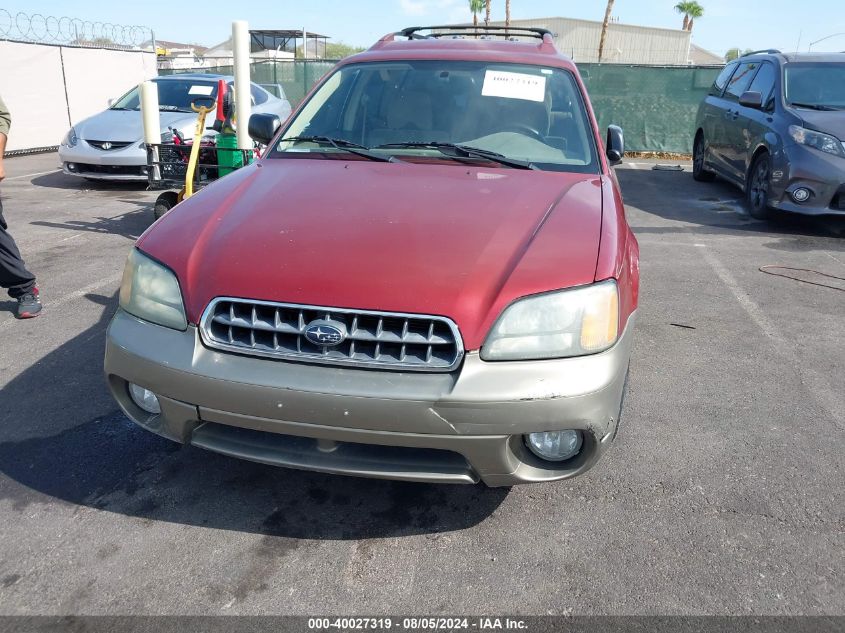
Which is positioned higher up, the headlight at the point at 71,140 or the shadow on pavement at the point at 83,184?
the headlight at the point at 71,140

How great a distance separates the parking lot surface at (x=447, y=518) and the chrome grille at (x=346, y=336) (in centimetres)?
75

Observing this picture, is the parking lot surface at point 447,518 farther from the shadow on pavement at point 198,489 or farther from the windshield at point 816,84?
the windshield at point 816,84

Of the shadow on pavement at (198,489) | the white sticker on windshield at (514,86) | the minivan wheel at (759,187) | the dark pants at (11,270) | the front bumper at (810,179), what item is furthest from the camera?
the minivan wheel at (759,187)

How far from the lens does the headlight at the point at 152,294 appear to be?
242cm

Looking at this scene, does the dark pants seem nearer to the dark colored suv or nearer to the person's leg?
the person's leg

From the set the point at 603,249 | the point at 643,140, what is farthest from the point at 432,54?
the point at 643,140

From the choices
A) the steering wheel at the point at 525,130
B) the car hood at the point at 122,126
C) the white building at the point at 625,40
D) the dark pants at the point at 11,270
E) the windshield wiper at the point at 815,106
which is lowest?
the dark pants at the point at 11,270

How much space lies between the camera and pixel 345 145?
138 inches

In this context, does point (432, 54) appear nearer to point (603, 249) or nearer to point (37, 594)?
point (603, 249)

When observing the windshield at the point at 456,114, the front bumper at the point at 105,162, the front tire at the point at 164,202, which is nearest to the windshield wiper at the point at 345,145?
the windshield at the point at 456,114

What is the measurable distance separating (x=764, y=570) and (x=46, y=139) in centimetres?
1489

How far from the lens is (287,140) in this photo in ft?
12.0

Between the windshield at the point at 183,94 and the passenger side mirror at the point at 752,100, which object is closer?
the passenger side mirror at the point at 752,100

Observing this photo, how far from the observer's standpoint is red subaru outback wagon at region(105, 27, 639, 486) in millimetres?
2184
